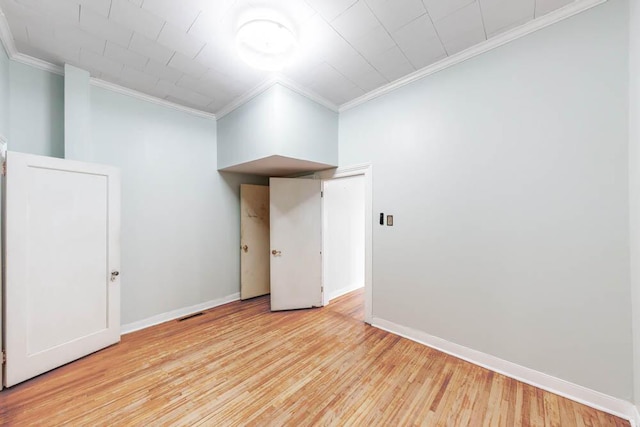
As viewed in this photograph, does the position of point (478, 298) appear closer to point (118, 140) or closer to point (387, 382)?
point (387, 382)

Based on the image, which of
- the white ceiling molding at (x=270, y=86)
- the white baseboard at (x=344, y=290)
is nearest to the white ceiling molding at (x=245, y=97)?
the white ceiling molding at (x=270, y=86)

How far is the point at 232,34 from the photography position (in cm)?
197

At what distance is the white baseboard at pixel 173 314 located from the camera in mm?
2846

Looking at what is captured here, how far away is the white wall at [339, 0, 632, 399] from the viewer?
164 centimetres

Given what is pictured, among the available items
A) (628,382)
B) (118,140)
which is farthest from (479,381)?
Result: (118,140)

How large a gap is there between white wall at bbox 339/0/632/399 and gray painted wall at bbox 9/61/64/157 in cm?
359

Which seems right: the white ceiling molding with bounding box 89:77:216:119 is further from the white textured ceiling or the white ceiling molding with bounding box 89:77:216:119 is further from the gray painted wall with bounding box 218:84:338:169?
the gray painted wall with bounding box 218:84:338:169

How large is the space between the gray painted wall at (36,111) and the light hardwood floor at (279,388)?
2160mm

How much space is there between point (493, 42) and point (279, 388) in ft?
11.3

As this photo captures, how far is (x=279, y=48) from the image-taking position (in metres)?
1.95

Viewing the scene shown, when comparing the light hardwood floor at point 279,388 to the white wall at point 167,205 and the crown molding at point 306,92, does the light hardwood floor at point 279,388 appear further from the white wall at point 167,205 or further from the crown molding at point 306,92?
the crown molding at point 306,92

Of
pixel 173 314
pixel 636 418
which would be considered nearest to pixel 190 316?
pixel 173 314

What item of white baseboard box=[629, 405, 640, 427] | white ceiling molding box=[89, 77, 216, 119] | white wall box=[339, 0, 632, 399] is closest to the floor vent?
white wall box=[339, 0, 632, 399]

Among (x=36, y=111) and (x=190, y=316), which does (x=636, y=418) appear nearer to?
(x=190, y=316)
